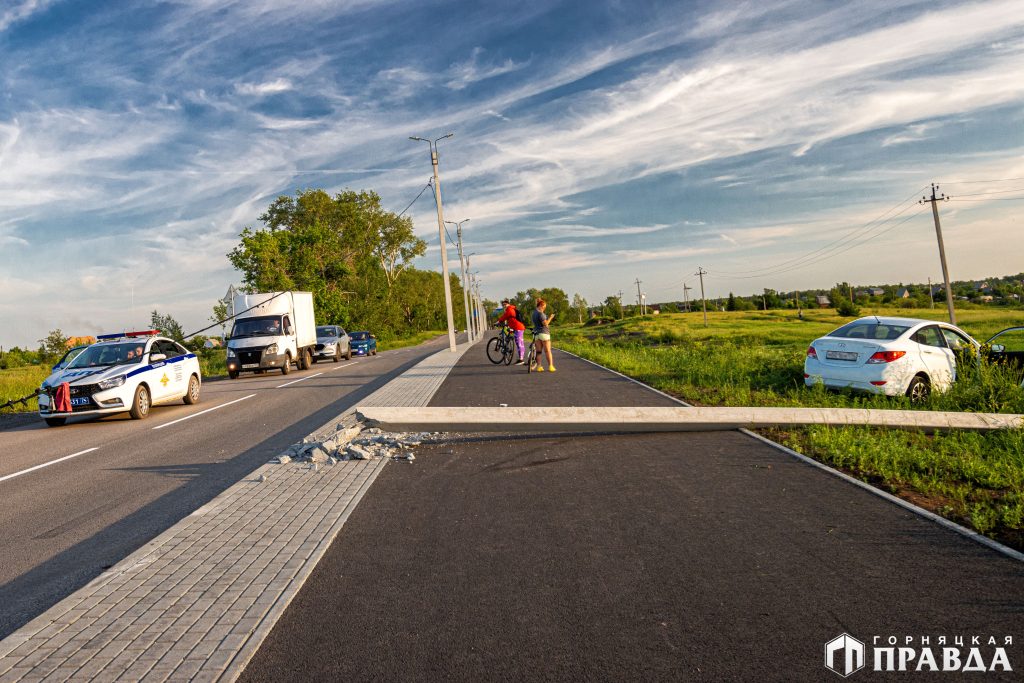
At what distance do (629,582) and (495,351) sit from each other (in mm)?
18703

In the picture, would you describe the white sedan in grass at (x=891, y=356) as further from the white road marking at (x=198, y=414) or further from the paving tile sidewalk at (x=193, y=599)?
the white road marking at (x=198, y=414)

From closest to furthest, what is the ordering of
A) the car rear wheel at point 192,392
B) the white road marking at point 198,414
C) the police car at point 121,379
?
the white road marking at point 198,414 → the police car at point 121,379 → the car rear wheel at point 192,392

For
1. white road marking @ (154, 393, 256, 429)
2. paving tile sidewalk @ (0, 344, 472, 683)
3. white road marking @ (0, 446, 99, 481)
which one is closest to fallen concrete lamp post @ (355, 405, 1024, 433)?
paving tile sidewalk @ (0, 344, 472, 683)

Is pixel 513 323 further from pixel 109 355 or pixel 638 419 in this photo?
pixel 638 419

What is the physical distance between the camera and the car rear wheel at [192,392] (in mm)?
15703

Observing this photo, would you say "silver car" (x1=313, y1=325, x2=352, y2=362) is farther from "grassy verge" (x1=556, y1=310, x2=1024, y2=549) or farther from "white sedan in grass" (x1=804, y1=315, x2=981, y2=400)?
"white sedan in grass" (x1=804, y1=315, x2=981, y2=400)

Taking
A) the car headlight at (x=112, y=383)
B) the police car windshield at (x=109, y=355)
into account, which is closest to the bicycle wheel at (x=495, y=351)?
the police car windshield at (x=109, y=355)

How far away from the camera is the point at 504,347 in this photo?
874 inches

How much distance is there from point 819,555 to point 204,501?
5.63 m

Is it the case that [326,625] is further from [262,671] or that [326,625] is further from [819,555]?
[819,555]

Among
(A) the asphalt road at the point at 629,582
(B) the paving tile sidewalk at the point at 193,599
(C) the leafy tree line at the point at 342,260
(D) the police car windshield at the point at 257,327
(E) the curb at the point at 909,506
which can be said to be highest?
(C) the leafy tree line at the point at 342,260

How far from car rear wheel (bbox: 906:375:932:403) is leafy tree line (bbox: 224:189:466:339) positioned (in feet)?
141

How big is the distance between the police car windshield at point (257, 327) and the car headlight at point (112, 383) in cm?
1204

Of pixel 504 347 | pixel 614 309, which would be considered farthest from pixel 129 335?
pixel 614 309
